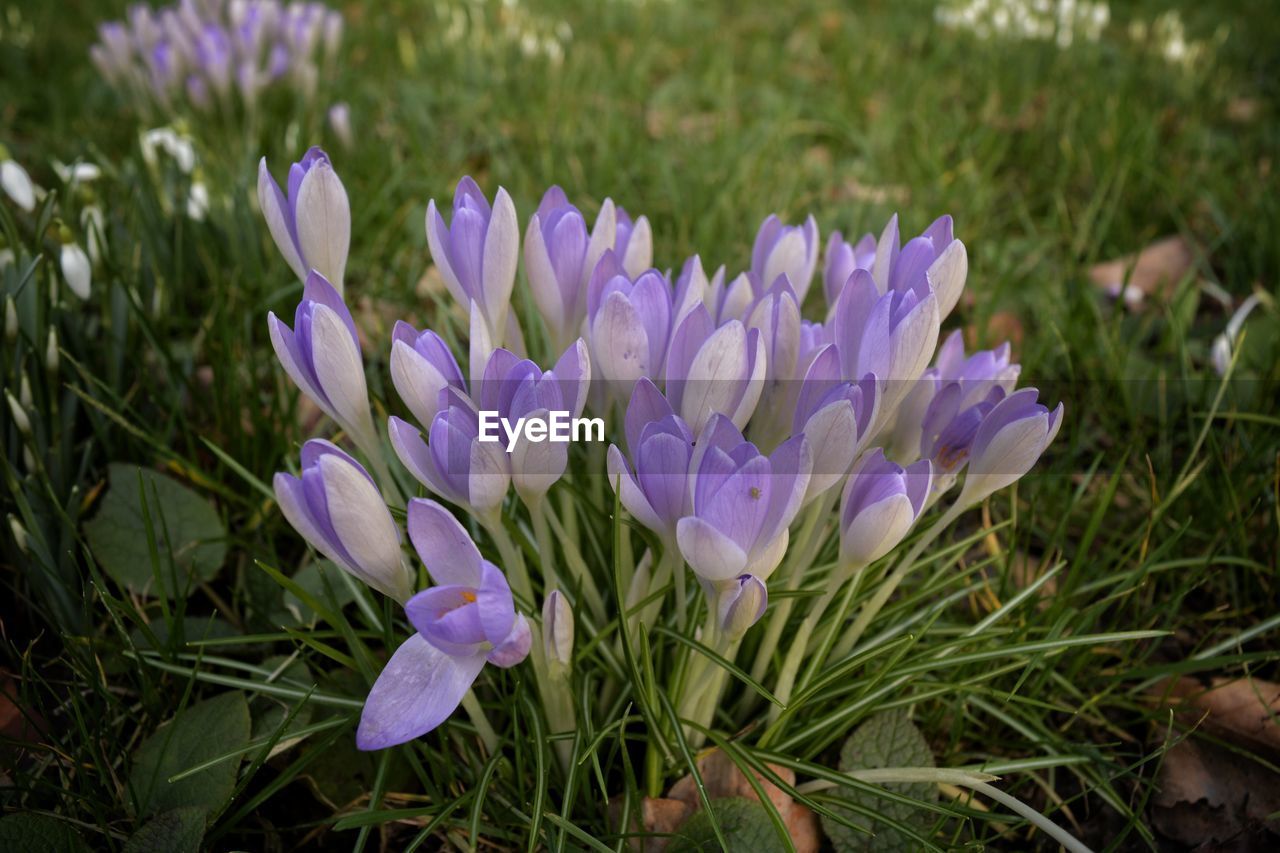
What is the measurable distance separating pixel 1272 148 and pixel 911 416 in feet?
10.6

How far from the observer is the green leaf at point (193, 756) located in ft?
4.02

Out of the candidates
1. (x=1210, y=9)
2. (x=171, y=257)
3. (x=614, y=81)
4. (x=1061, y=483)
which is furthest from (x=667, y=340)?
(x=1210, y=9)

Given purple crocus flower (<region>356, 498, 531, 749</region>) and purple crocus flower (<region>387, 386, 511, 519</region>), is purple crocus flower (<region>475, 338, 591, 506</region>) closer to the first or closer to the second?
purple crocus flower (<region>387, 386, 511, 519</region>)

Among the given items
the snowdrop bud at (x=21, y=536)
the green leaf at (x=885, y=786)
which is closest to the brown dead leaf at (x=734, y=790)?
the green leaf at (x=885, y=786)

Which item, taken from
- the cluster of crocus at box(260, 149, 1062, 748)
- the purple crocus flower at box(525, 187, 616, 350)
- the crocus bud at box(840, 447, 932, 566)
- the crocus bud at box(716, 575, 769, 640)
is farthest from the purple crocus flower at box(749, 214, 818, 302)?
the crocus bud at box(716, 575, 769, 640)

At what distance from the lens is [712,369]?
1063mm

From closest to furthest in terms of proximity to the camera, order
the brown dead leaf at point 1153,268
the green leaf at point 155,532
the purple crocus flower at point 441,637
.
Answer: the purple crocus flower at point 441,637, the green leaf at point 155,532, the brown dead leaf at point 1153,268

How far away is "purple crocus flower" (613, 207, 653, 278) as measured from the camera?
133cm

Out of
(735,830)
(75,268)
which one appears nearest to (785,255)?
(735,830)

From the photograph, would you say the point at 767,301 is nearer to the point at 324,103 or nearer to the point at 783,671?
the point at 783,671

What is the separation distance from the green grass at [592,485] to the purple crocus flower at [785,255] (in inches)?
16.1

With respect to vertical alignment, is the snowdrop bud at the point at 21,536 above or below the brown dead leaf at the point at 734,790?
above

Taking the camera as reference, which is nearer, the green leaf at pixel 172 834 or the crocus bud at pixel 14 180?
the green leaf at pixel 172 834

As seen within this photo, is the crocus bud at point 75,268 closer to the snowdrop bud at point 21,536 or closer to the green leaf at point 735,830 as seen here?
the snowdrop bud at point 21,536
